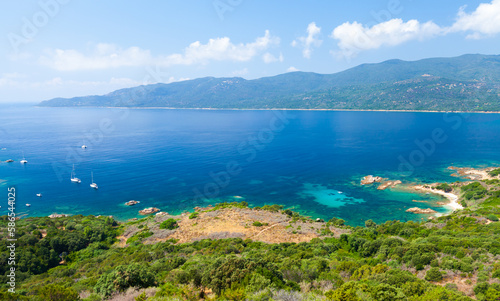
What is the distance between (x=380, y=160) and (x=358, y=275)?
8496 centimetres

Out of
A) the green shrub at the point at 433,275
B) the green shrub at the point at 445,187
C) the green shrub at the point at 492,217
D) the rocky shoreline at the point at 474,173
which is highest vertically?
the green shrub at the point at 433,275

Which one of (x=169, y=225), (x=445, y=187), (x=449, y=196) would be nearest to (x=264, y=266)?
(x=169, y=225)

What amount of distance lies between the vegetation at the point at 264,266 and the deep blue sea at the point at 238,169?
54.5 ft

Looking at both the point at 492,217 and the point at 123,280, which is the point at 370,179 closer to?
the point at 492,217

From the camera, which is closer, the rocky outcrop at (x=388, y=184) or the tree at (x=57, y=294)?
the tree at (x=57, y=294)

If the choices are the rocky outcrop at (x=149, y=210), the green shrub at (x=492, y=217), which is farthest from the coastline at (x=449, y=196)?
the rocky outcrop at (x=149, y=210)

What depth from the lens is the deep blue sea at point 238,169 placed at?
60.2m

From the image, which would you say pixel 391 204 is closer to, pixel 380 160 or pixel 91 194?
pixel 380 160

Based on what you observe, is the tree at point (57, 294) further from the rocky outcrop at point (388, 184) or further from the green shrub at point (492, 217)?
the rocky outcrop at point (388, 184)

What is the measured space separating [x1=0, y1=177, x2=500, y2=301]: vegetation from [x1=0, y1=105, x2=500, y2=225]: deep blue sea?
16617 mm

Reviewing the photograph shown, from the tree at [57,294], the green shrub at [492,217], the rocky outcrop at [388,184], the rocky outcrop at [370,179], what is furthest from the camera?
the rocky outcrop at [370,179]

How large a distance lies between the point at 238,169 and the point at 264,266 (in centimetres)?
7032

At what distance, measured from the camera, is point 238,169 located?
87.9 meters

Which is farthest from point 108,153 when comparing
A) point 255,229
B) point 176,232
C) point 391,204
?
point 391,204
